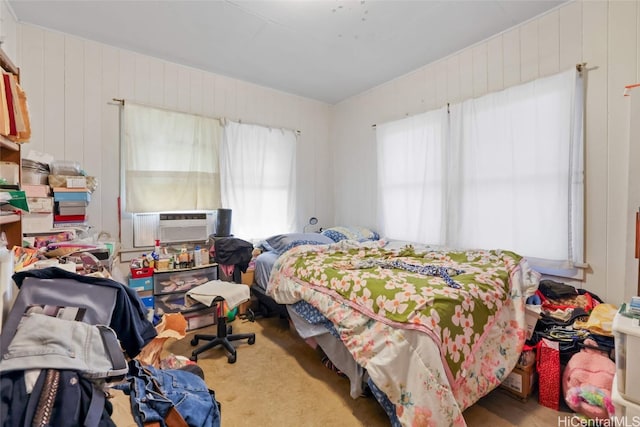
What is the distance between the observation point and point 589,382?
1.62 m

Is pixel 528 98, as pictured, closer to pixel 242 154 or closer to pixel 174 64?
pixel 242 154

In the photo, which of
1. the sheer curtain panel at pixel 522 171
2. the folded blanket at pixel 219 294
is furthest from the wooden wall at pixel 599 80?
the folded blanket at pixel 219 294

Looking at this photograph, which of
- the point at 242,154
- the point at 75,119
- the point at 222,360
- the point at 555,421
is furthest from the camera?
the point at 242,154

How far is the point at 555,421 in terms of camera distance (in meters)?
1.64

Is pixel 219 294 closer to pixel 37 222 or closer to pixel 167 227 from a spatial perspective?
pixel 167 227

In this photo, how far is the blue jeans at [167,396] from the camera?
3.09 ft

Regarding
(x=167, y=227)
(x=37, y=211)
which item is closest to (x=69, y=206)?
(x=37, y=211)

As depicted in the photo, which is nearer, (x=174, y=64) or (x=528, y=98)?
(x=528, y=98)

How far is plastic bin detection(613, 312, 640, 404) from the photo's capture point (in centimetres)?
129

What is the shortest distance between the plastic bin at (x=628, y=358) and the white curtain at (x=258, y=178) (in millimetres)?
3243

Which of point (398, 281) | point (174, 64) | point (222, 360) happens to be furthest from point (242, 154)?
point (398, 281)

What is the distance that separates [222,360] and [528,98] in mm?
3339

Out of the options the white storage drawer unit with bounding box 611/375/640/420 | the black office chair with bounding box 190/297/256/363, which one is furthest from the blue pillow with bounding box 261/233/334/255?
the white storage drawer unit with bounding box 611/375/640/420
